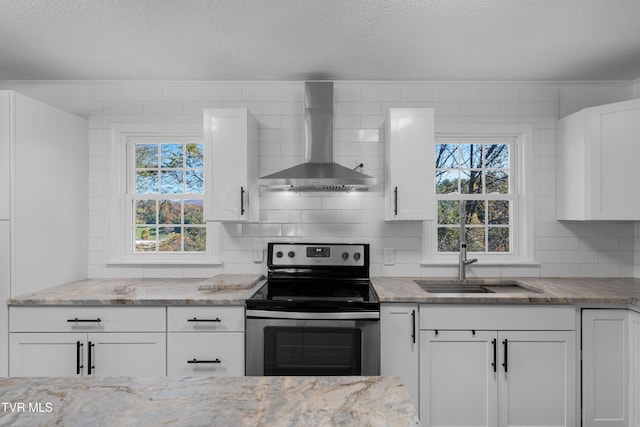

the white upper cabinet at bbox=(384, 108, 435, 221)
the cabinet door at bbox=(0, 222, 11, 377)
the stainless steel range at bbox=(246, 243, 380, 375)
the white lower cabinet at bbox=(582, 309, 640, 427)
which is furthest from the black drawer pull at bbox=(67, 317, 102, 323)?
the white lower cabinet at bbox=(582, 309, 640, 427)

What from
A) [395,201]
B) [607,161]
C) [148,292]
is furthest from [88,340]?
[607,161]

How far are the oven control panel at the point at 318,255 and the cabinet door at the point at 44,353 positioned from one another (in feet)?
4.47

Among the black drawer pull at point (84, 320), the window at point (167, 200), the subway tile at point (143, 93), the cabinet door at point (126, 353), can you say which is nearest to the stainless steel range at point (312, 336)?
the cabinet door at point (126, 353)

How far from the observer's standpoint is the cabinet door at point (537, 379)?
→ 222 centimetres

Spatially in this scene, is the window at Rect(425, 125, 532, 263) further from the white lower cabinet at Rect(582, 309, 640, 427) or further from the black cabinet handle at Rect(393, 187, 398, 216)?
the white lower cabinet at Rect(582, 309, 640, 427)

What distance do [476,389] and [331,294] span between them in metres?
1.04

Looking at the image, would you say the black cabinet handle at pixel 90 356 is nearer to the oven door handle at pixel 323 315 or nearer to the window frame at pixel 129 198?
the window frame at pixel 129 198

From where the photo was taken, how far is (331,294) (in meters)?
2.50

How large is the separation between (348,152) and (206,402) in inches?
95.1

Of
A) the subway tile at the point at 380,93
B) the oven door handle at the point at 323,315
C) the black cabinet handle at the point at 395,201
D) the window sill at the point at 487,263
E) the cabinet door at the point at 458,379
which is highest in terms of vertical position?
the subway tile at the point at 380,93

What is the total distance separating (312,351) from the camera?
2.19 m

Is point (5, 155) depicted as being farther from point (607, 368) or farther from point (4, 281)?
point (607, 368)

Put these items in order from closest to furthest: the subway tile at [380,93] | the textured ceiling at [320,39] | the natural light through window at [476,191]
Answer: the textured ceiling at [320,39] → the subway tile at [380,93] → the natural light through window at [476,191]

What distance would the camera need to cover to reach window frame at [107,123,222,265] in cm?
302
